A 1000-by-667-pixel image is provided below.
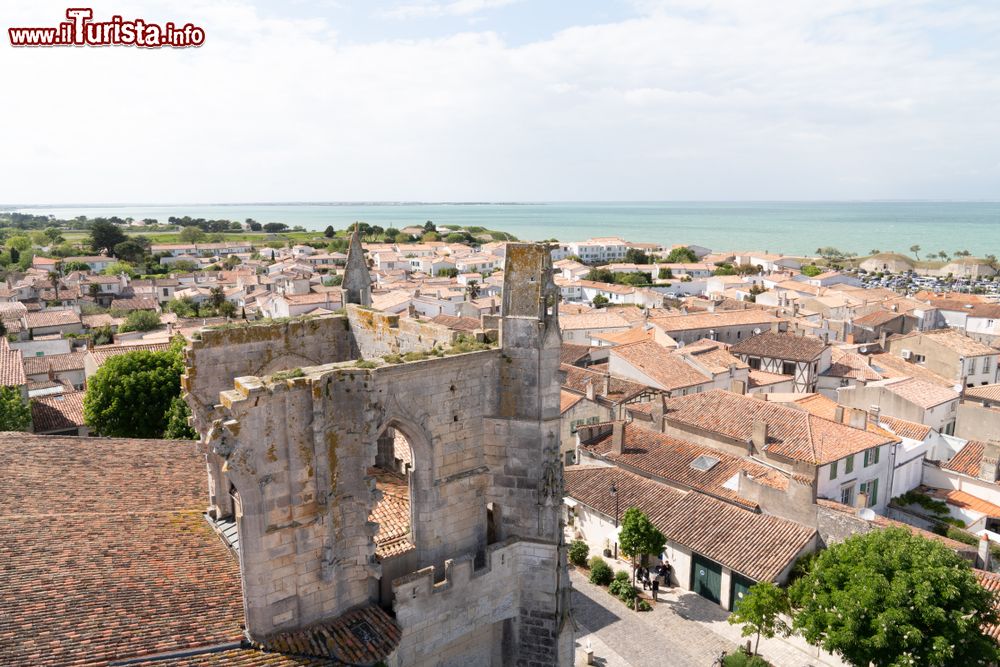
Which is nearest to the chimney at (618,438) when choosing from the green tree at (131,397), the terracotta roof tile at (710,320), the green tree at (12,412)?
the green tree at (131,397)

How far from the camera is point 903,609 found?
16453mm

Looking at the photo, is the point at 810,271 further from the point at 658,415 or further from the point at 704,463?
the point at 704,463

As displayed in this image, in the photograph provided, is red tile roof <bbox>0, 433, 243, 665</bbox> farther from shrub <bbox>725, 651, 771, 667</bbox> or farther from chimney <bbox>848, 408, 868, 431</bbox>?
chimney <bbox>848, 408, 868, 431</bbox>

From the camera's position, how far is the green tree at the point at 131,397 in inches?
1192

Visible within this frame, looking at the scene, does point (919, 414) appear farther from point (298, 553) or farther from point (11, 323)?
point (11, 323)

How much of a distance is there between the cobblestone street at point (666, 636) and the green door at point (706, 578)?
29 centimetres

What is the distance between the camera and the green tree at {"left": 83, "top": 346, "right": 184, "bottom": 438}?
30.3 m

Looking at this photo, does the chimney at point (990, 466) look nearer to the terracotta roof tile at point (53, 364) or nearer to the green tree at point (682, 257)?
the terracotta roof tile at point (53, 364)

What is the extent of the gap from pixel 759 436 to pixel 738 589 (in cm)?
911

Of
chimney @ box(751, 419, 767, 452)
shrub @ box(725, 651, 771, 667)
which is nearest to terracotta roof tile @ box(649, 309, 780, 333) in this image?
chimney @ box(751, 419, 767, 452)

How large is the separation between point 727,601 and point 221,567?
18.0 m

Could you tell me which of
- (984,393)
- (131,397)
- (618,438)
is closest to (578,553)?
(618,438)

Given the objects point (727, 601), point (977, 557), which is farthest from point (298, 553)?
point (977, 557)

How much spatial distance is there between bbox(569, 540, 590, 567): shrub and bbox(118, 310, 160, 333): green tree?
183 feet
